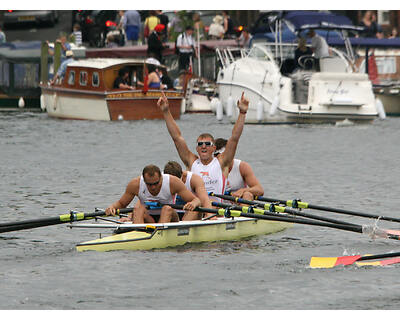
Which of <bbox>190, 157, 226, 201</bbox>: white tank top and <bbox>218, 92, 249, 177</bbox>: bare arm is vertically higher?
<bbox>218, 92, 249, 177</bbox>: bare arm

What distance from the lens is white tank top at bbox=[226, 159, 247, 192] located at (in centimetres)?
1589

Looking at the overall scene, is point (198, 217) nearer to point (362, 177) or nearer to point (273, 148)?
point (362, 177)

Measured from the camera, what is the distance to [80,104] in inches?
1358

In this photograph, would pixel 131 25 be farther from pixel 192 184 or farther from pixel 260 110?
pixel 192 184

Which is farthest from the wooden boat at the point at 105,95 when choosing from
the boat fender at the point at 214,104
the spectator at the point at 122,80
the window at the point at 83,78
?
the boat fender at the point at 214,104

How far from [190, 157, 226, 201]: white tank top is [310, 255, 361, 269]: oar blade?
8.45 feet

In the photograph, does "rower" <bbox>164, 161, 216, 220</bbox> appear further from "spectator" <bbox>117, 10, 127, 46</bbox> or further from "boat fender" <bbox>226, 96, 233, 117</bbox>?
"spectator" <bbox>117, 10, 127, 46</bbox>

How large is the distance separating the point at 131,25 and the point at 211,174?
2539cm

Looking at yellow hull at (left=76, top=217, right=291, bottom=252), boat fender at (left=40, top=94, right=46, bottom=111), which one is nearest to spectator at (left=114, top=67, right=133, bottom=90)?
boat fender at (left=40, top=94, right=46, bottom=111)

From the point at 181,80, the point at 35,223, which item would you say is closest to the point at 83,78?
the point at 181,80

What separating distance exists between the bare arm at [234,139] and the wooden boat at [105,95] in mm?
17993

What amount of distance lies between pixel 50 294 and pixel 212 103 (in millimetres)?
24407

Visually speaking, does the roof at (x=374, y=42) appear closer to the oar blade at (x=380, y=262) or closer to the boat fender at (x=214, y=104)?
the boat fender at (x=214, y=104)

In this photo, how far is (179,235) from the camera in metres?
14.1
